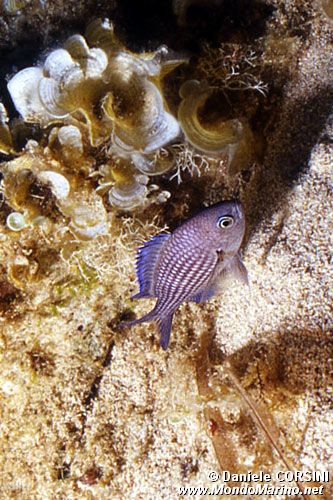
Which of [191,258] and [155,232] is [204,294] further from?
[155,232]

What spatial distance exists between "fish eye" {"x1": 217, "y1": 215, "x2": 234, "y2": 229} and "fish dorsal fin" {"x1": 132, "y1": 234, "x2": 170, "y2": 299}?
1.07ft

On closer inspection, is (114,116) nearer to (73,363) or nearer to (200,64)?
(200,64)

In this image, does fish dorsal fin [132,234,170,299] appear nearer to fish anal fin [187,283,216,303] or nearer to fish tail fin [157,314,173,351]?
fish tail fin [157,314,173,351]

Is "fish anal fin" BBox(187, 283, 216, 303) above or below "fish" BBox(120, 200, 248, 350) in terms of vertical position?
below

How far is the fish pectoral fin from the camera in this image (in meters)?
2.55

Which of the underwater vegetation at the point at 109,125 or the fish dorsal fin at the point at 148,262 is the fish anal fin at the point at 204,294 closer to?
the fish dorsal fin at the point at 148,262

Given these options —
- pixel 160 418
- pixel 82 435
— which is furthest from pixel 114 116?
pixel 82 435

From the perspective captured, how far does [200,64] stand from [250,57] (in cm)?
34

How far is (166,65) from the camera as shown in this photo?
249 cm

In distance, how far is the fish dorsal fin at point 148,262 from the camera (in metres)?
2.51
